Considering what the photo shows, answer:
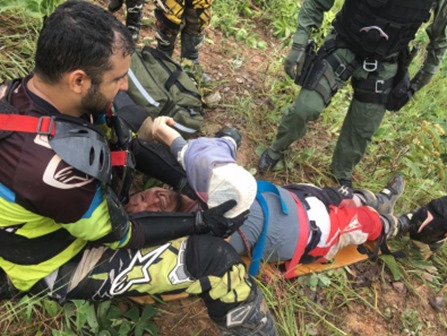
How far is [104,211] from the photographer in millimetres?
1621

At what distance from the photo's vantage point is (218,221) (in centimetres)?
197

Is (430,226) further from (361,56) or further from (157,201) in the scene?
(157,201)

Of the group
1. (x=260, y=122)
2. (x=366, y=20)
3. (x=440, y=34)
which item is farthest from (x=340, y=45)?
(x=260, y=122)

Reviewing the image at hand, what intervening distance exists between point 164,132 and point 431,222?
2.04 metres

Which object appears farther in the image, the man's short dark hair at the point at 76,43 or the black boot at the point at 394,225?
the black boot at the point at 394,225

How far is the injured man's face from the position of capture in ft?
7.53

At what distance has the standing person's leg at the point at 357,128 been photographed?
10.2 ft

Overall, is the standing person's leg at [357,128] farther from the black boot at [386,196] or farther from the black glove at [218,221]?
the black glove at [218,221]

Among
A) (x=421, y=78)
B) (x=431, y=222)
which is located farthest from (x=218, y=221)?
(x=421, y=78)

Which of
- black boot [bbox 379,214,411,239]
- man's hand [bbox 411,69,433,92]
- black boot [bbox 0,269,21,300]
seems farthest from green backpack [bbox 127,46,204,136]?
man's hand [bbox 411,69,433,92]

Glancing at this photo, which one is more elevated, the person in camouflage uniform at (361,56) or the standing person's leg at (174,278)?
the person in camouflage uniform at (361,56)

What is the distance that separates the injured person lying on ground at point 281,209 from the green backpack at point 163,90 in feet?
1.94

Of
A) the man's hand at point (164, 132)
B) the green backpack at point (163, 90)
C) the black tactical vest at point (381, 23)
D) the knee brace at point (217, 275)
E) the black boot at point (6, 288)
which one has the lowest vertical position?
the black boot at point (6, 288)

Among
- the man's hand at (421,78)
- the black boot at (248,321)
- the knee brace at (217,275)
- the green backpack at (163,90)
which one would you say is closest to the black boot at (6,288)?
the knee brace at (217,275)
